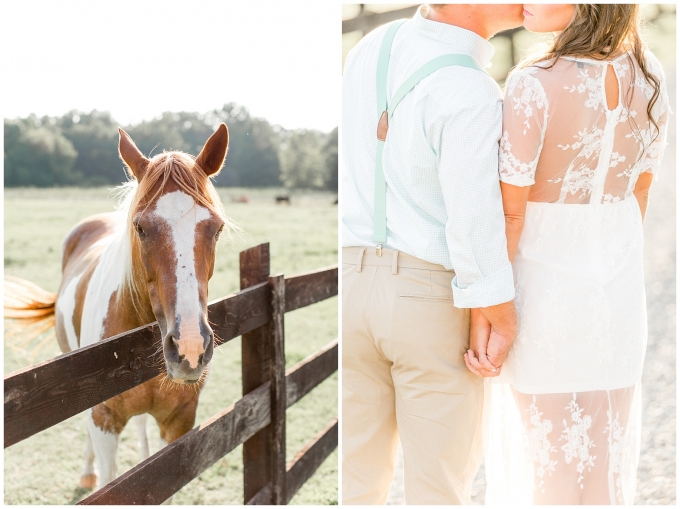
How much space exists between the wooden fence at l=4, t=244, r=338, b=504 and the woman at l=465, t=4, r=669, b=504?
1.07 m

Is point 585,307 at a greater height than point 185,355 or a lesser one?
greater

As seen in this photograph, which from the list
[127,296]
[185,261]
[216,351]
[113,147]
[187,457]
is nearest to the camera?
[185,261]

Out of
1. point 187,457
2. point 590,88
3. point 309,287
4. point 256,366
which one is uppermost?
point 590,88

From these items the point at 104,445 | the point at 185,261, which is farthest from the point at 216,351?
the point at 185,261

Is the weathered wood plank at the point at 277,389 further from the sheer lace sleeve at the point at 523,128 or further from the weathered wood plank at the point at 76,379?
the sheer lace sleeve at the point at 523,128

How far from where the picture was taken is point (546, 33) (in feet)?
5.42

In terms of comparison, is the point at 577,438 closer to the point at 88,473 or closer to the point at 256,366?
the point at 256,366

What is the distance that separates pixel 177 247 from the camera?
1749 mm

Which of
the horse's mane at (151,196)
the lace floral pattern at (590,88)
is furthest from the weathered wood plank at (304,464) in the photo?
the lace floral pattern at (590,88)

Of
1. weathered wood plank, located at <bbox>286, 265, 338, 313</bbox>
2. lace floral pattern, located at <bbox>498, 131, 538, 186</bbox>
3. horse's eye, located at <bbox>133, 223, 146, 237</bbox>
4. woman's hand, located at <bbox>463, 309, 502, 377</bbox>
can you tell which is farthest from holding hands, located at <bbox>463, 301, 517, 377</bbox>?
weathered wood plank, located at <bbox>286, 265, 338, 313</bbox>

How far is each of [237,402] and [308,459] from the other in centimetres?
86

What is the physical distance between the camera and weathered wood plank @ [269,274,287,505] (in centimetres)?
262

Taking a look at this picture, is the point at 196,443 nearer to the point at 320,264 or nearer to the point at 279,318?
the point at 279,318

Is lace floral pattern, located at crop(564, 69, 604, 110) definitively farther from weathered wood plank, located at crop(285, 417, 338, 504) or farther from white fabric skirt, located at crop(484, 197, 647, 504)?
weathered wood plank, located at crop(285, 417, 338, 504)
